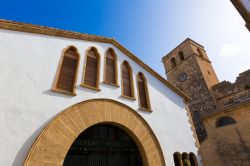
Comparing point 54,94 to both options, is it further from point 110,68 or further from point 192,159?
point 192,159

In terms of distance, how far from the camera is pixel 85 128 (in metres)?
5.15

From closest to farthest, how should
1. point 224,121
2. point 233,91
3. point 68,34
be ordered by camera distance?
point 68,34 → point 224,121 → point 233,91

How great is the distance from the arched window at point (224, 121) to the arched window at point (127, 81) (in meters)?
11.2

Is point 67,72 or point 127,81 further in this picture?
point 127,81

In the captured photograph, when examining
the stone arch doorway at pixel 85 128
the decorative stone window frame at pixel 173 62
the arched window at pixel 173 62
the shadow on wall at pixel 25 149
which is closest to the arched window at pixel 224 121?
the stone arch doorway at pixel 85 128

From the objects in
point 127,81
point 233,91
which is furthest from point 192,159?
point 233,91

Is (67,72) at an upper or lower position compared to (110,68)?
lower

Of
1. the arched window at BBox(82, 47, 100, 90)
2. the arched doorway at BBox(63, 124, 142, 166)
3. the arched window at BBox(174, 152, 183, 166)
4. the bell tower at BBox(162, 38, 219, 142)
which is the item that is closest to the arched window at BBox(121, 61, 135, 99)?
the arched window at BBox(82, 47, 100, 90)

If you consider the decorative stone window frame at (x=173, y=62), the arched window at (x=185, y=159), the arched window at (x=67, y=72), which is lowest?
the arched window at (x=185, y=159)

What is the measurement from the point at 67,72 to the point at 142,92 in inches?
141

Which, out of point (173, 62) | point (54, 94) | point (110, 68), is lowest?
point (54, 94)

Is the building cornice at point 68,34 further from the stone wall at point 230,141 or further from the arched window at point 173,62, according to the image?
the arched window at point 173,62

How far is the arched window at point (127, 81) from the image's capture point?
716 cm

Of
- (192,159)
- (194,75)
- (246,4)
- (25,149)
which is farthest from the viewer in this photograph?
(194,75)
